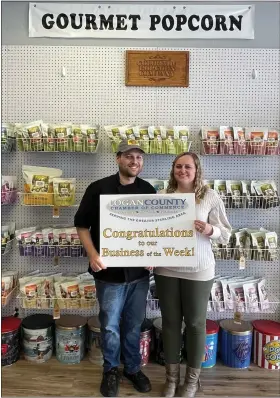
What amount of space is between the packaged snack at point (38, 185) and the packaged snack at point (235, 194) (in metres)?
1.33

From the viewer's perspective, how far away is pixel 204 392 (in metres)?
2.54

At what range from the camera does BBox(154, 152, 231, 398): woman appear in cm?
217

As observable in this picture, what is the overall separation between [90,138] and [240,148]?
1.13 m

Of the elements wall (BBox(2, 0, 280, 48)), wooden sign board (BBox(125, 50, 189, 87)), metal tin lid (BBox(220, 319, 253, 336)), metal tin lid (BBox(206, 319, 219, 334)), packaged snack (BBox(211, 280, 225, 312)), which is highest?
wall (BBox(2, 0, 280, 48))

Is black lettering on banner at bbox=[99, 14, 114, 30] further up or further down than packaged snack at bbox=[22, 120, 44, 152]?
further up

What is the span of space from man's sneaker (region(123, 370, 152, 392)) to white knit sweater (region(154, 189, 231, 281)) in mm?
823

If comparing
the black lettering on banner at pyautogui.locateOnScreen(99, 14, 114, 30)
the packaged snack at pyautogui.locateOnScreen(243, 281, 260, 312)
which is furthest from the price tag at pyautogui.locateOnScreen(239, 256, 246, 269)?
the black lettering on banner at pyautogui.locateOnScreen(99, 14, 114, 30)

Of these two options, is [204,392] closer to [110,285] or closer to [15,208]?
[110,285]

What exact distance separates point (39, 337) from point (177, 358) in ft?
3.72

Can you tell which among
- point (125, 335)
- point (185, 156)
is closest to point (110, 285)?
point (125, 335)

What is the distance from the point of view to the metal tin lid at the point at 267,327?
2.86 metres

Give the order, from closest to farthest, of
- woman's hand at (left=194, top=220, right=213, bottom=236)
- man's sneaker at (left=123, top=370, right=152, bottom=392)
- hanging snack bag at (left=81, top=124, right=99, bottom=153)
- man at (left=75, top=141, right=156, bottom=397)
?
woman's hand at (left=194, top=220, right=213, bottom=236)
man at (left=75, top=141, right=156, bottom=397)
man's sneaker at (left=123, top=370, right=152, bottom=392)
hanging snack bag at (left=81, top=124, right=99, bottom=153)

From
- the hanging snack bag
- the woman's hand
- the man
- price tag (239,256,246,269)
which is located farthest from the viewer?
the hanging snack bag

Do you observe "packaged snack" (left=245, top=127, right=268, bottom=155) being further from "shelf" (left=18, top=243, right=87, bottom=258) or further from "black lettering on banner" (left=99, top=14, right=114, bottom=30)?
"shelf" (left=18, top=243, right=87, bottom=258)
